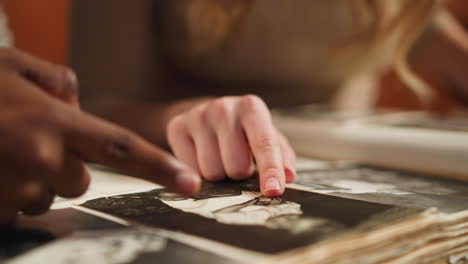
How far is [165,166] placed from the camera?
25 centimetres

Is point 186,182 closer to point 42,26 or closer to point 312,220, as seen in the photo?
point 312,220

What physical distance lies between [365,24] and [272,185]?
2.04ft

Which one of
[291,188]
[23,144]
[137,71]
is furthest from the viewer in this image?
Result: [137,71]

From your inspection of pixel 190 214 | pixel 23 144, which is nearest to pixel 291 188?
pixel 190 214

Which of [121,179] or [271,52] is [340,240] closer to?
[121,179]

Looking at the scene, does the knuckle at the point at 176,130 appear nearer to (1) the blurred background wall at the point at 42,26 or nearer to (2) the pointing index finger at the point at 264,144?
(2) the pointing index finger at the point at 264,144

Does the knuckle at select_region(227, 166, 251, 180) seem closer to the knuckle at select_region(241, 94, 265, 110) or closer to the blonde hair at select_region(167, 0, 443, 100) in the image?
the knuckle at select_region(241, 94, 265, 110)

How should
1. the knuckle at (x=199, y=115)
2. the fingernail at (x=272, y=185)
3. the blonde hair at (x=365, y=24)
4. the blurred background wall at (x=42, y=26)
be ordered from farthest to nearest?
the blonde hair at (x=365, y=24) < the blurred background wall at (x=42, y=26) < the knuckle at (x=199, y=115) < the fingernail at (x=272, y=185)

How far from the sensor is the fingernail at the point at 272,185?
1.25ft

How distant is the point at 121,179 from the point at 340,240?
0.87ft

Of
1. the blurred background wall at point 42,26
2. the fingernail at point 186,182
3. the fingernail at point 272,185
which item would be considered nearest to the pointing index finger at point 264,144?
the fingernail at point 272,185

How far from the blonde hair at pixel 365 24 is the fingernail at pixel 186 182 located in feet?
1.96

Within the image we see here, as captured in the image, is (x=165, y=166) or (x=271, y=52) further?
(x=271, y=52)

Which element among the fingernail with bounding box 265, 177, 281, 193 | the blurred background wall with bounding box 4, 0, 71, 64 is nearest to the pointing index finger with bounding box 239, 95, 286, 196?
the fingernail with bounding box 265, 177, 281, 193
